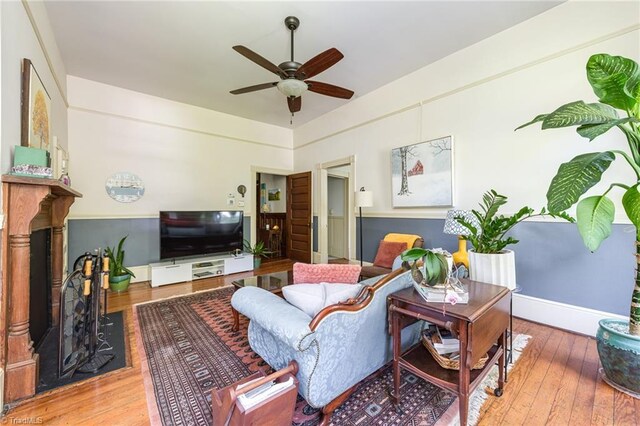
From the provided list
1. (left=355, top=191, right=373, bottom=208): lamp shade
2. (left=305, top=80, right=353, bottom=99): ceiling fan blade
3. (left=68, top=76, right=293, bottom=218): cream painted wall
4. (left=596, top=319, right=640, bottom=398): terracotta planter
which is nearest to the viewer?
(left=596, top=319, right=640, bottom=398): terracotta planter

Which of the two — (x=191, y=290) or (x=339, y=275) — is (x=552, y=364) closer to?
(x=339, y=275)

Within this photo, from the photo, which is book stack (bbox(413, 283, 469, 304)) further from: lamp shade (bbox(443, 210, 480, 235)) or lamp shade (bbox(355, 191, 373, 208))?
lamp shade (bbox(355, 191, 373, 208))

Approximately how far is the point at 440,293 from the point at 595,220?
974mm

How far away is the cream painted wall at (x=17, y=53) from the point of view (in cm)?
158

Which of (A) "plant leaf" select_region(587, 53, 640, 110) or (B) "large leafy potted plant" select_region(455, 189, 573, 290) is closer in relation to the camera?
(A) "plant leaf" select_region(587, 53, 640, 110)

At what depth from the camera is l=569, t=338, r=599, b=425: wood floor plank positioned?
1464mm

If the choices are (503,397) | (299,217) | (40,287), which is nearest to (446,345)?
(503,397)

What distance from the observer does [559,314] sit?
2.50 m

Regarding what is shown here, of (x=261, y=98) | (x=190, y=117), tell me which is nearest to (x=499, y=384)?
(x=261, y=98)

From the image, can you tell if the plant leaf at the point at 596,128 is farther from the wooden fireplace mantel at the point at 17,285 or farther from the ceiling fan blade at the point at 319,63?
the wooden fireplace mantel at the point at 17,285

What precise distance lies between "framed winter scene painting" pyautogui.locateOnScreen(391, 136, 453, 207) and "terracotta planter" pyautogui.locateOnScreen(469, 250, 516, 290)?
4.82 ft

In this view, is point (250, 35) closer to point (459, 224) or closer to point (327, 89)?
point (327, 89)

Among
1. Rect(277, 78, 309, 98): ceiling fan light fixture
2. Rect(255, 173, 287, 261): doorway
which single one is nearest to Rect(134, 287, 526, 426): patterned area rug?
Rect(277, 78, 309, 98): ceiling fan light fixture

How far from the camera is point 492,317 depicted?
1.39m
